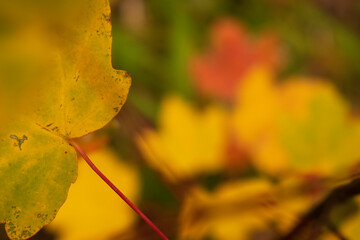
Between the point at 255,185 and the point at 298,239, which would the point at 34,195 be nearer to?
the point at 298,239

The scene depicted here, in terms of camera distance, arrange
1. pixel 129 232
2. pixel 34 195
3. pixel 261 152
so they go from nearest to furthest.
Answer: pixel 34 195, pixel 129 232, pixel 261 152

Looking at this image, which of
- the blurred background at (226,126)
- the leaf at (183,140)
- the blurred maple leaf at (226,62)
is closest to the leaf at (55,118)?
the blurred background at (226,126)

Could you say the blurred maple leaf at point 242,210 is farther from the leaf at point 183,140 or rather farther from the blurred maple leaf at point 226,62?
the blurred maple leaf at point 226,62

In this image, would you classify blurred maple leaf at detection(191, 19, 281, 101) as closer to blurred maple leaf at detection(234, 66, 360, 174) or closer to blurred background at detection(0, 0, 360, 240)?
blurred background at detection(0, 0, 360, 240)

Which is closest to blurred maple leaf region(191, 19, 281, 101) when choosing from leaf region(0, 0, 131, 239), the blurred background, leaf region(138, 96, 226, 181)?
the blurred background

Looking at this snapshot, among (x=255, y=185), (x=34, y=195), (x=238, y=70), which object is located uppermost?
(x=34, y=195)

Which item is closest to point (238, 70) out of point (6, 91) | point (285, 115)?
point (285, 115)

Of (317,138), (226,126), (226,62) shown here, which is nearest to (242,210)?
(317,138)
